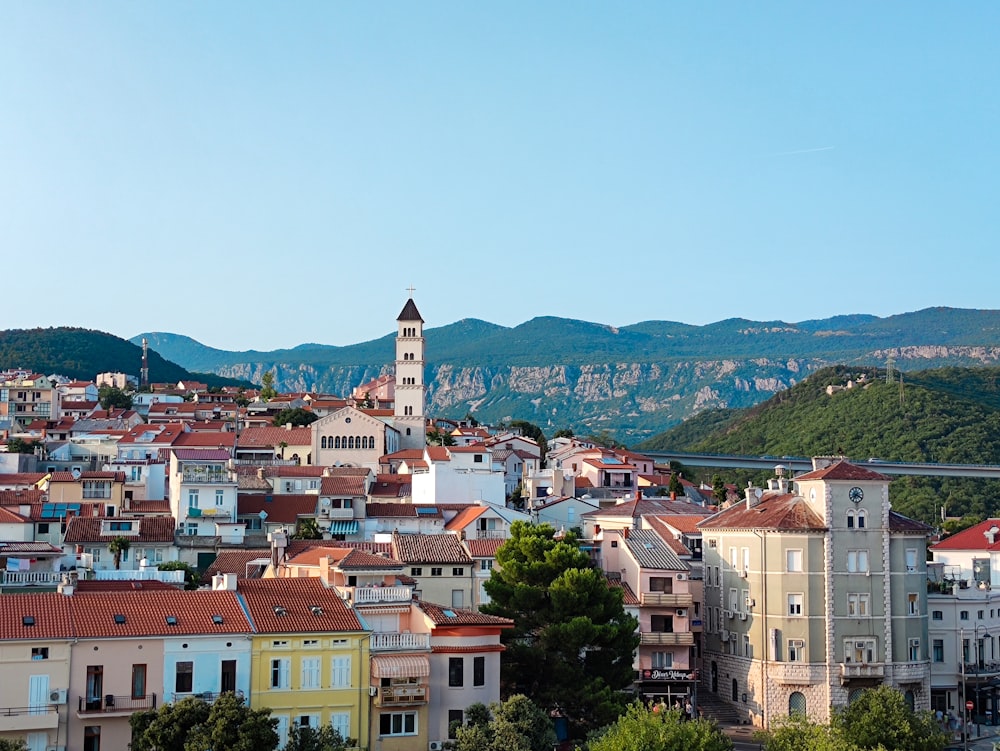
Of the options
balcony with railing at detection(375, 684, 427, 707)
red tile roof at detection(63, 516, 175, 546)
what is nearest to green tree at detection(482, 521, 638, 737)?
balcony with railing at detection(375, 684, 427, 707)

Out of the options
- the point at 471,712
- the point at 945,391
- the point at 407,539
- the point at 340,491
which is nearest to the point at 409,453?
the point at 340,491

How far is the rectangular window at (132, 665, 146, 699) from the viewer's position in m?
38.1

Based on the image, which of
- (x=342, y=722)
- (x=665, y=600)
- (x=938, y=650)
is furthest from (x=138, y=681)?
(x=938, y=650)

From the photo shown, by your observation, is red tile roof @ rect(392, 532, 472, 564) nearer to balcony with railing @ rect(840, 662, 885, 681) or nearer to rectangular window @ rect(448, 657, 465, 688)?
rectangular window @ rect(448, 657, 465, 688)

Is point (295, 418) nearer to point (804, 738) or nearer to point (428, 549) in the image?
point (428, 549)

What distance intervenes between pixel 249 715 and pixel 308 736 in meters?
2.81

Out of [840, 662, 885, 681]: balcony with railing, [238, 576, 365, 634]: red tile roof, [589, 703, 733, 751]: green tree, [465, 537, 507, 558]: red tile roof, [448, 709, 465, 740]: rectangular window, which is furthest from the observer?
[465, 537, 507, 558]: red tile roof

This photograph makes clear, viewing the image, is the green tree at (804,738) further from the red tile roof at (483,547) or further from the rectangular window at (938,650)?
the rectangular window at (938,650)

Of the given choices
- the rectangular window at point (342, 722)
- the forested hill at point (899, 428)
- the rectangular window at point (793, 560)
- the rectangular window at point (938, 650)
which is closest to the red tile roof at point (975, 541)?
the rectangular window at point (938, 650)

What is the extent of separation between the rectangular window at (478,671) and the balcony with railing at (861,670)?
859 inches

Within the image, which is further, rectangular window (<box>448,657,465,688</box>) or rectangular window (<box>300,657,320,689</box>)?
rectangular window (<box>448,657,465,688</box>)

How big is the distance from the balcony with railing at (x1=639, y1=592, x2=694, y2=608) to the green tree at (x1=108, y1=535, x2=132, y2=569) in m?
24.2

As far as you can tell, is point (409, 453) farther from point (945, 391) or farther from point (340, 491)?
point (945, 391)

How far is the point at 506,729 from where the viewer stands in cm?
3972
